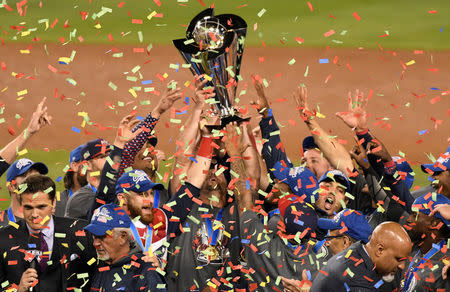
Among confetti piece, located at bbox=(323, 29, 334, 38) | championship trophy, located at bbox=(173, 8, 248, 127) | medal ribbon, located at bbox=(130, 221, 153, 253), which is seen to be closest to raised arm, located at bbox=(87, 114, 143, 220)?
medal ribbon, located at bbox=(130, 221, 153, 253)

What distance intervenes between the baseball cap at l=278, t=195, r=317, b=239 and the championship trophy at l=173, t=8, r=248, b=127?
3.53 ft

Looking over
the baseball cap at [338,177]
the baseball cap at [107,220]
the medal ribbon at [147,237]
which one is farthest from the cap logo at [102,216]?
the baseball cap at [338,177]

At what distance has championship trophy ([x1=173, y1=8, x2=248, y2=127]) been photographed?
5.73 meters

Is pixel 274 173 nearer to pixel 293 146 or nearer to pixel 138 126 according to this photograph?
pixel 138 126

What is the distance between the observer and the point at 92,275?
4.92 m

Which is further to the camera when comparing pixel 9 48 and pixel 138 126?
pixel 9 48

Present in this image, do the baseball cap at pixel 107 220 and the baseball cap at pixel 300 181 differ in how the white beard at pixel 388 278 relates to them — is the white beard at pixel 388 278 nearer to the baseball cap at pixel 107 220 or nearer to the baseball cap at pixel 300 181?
the baseball cap at pixel 300 181

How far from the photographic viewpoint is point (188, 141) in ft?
17.9

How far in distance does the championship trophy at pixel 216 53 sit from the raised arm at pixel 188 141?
0.19m

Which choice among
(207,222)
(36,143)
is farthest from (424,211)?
(36,143)

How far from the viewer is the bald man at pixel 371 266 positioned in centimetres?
426

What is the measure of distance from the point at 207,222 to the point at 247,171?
0.42 m

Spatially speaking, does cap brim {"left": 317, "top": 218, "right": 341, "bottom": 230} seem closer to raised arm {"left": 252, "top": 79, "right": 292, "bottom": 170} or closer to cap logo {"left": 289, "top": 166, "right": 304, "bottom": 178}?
cap logo {"left": 289, "top": 166, "right": 304, "bottom": 178}

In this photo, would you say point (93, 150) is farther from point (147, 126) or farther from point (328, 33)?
point (328, 33)
